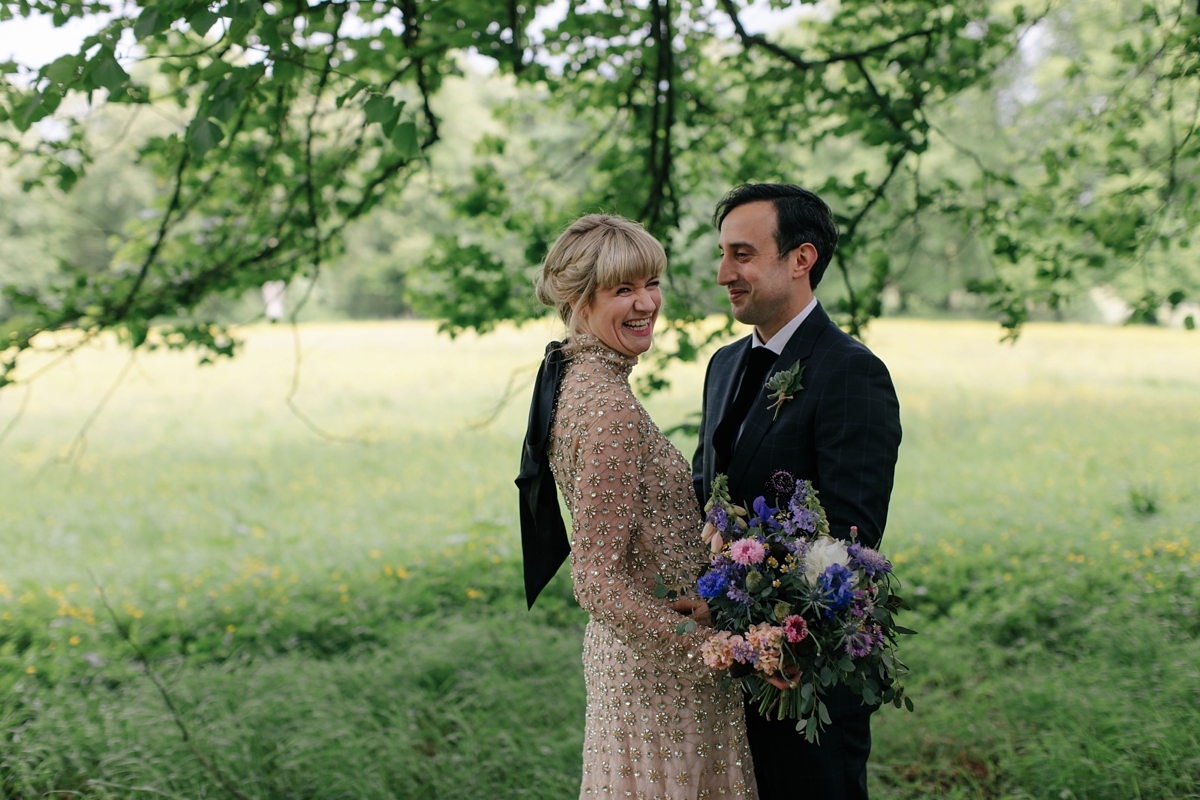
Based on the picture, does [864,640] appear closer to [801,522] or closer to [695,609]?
[801,522]

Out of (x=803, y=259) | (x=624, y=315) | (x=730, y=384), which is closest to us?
(x=624, y=315)

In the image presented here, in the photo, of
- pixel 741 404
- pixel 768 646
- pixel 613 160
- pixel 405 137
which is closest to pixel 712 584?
pixel 768 646

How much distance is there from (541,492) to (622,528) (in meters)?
0.33

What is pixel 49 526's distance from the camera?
8555 mm

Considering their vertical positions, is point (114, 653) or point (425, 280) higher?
point (425, 280)

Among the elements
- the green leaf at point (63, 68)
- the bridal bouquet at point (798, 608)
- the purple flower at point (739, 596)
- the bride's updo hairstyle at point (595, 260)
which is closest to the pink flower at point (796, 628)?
the bridal bouquet at point (798, 608)

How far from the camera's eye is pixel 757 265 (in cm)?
248

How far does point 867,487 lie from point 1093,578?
4963mm

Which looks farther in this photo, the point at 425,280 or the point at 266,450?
the point at 266,450

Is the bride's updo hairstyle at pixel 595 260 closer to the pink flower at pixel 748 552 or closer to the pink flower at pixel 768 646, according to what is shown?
the pink flower at pixel 748 552

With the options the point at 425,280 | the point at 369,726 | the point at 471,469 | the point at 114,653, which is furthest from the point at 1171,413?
the point at 114,653

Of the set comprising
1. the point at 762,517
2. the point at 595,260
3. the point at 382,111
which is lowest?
the point at 762,517

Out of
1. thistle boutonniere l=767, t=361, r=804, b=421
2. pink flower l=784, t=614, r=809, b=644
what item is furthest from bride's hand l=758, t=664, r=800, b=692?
thistle boutonniere l=767, t=361, r=804, b=421

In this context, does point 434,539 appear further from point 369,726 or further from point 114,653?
point 369,726
